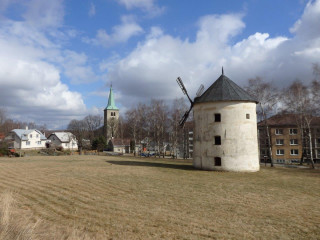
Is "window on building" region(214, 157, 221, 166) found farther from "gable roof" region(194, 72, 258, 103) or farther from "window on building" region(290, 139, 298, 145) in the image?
"window on building" region(290, 139, 298, 145)

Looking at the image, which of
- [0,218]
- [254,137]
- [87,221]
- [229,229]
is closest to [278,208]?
[229,229]

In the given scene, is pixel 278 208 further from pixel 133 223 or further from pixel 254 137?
pixel 254 137

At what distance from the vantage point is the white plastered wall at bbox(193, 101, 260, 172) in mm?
22781

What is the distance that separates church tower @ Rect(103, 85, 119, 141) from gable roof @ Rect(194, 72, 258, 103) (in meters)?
62.0

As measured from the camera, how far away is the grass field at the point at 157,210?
7.76 m

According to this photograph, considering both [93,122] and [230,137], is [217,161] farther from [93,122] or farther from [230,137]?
[93,122]

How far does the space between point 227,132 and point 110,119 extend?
67.4 m

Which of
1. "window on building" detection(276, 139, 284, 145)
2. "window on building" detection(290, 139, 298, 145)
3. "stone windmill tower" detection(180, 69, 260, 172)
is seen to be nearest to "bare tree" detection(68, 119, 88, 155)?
"window on building" detection(276, 139, 284, 145)

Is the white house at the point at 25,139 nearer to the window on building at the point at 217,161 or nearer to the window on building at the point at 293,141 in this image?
the window on building at the point at 217,161

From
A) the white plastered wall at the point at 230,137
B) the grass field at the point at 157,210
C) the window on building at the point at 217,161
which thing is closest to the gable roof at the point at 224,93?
the white plastered wall at the point at 230,137

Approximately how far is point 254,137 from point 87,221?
18721 millimetres

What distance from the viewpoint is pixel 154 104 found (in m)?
46.2

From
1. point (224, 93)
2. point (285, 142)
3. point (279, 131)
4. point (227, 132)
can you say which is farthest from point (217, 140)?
point (285, 142)

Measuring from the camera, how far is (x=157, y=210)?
1024cm
